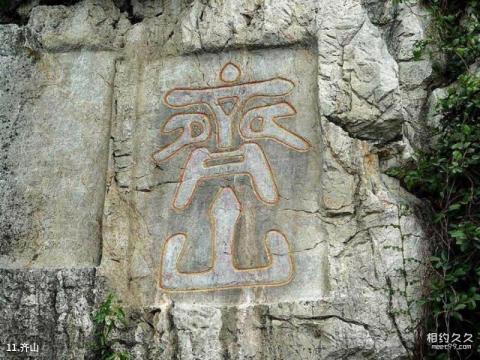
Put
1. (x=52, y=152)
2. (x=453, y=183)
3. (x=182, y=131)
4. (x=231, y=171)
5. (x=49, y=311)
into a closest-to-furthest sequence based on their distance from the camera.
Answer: (x=453, y=183) → (x=49, y=311) → (x=231, y=171) → (x=182, y=131) → (x=52, y=152)

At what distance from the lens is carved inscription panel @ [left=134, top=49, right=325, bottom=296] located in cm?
580

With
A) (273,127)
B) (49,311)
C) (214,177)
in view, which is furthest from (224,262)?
(49,311)

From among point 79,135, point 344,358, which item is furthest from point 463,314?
point 79,135

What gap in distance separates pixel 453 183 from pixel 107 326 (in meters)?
2.78

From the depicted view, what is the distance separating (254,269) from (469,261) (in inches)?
61.4

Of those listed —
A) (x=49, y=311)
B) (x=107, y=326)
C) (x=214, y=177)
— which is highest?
(x=214, y=177)

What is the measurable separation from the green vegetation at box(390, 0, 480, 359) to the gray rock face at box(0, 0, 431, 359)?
137 millimetres

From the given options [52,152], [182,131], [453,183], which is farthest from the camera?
[52,152]

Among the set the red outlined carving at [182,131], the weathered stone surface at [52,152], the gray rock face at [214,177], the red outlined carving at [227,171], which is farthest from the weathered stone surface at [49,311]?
the red outlined carving at [182,131]

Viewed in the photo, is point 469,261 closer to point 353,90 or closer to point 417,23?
point 353,90

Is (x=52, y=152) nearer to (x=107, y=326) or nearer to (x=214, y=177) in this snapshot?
(x=214, y=177)

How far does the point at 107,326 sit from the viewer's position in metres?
5.70

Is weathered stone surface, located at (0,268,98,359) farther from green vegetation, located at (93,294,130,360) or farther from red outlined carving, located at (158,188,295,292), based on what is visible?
red outlined carving, located at (158,188,295,292)

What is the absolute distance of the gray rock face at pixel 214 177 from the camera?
554cm
